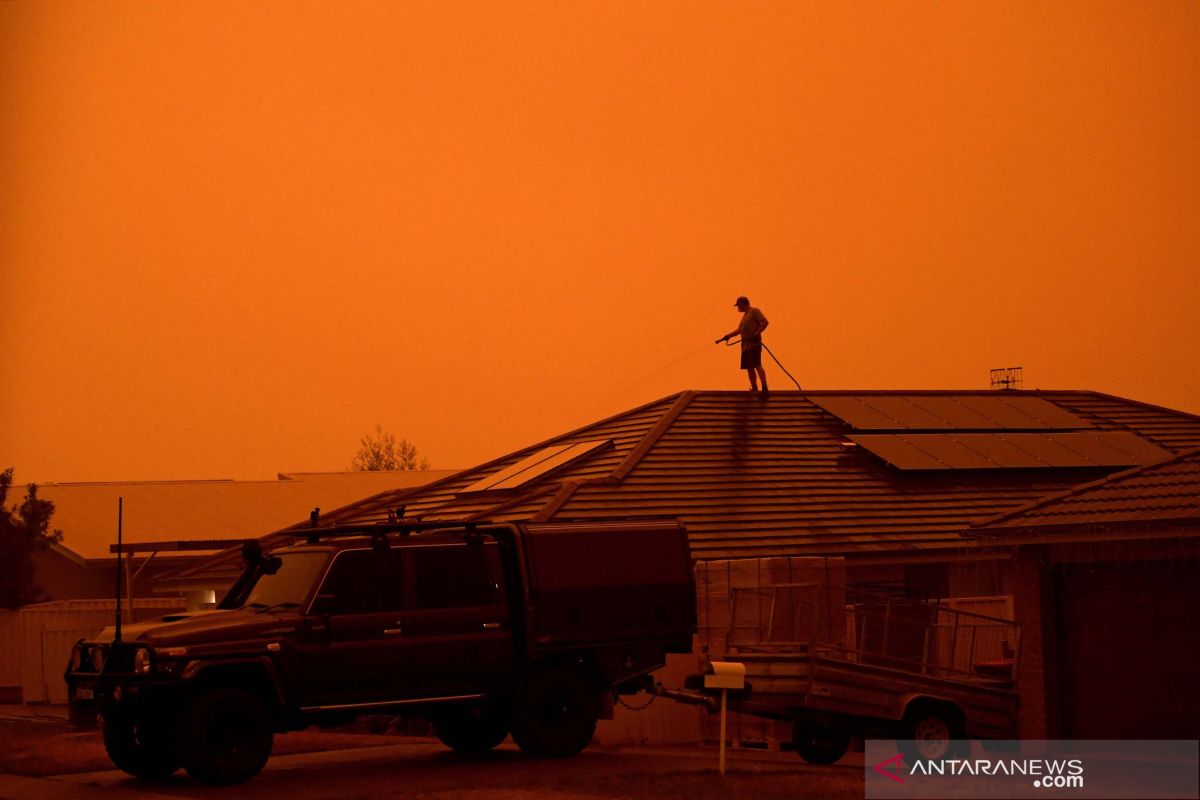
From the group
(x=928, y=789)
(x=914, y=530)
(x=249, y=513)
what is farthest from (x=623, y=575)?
(x=249, y=513)

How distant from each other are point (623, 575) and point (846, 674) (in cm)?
270

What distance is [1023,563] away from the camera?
20.7 meters

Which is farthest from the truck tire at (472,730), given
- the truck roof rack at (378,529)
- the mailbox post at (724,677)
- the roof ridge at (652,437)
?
the roof ridge at (652,437)

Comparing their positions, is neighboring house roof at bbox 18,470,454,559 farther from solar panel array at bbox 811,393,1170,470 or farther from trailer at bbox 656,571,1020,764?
trailer at bbox 656,571,1020,764

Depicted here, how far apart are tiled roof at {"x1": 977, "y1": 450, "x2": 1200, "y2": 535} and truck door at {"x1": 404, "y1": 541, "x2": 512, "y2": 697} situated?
6032 millimetres

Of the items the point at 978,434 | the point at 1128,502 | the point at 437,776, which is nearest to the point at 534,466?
the point at 978,434

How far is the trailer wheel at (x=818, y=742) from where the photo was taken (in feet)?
64.8

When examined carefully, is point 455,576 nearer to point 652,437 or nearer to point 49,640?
point 652,437

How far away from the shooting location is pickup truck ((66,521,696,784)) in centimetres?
1744

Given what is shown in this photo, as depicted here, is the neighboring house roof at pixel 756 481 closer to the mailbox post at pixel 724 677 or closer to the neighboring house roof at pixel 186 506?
the mailbox post at pixel 724 677

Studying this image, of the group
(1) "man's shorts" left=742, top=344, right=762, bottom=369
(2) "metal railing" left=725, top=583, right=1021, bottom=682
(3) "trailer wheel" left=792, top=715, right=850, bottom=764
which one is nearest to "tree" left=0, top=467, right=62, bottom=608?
(1) "man's shorts" left=742, top=344, right=762, bottom=369

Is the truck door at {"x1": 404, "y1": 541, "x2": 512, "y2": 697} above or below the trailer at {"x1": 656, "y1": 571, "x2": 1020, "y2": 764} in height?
above

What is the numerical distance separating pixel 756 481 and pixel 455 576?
1181cm

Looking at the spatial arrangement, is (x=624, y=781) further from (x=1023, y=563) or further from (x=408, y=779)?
(x=1023, y=563)
